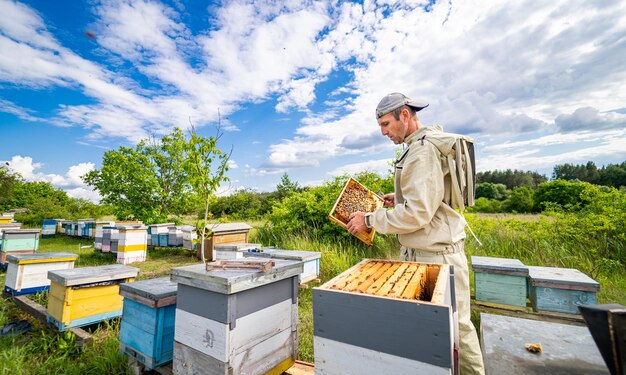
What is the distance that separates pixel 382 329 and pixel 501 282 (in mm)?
3287

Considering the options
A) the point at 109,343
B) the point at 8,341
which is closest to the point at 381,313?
the point at 109,343

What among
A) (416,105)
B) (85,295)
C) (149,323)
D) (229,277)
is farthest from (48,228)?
(416,105)

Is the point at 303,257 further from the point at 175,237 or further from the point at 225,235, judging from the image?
the point at 175,237

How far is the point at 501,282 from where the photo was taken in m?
3.72

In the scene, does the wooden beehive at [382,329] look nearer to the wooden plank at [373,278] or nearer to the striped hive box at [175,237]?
the wooden plank at [373,278]

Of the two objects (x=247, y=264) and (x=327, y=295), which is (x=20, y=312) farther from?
(x=327, y=295)

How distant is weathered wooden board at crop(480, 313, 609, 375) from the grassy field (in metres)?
2.36

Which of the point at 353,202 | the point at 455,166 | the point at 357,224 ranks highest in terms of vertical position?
the point at 455,166

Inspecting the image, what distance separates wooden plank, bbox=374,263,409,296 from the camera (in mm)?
1369

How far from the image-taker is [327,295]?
1373 mm

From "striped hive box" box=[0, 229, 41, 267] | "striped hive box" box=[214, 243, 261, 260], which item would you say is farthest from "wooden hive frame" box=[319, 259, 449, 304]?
"striped hive box" box=[0, 229, 41, 267]

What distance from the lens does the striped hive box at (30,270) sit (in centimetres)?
434

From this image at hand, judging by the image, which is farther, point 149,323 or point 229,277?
point 149,323

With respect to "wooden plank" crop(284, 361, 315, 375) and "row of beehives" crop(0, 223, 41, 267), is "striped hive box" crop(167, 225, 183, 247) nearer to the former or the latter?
"row of beehives" crop(0, 223, 41, 267)
